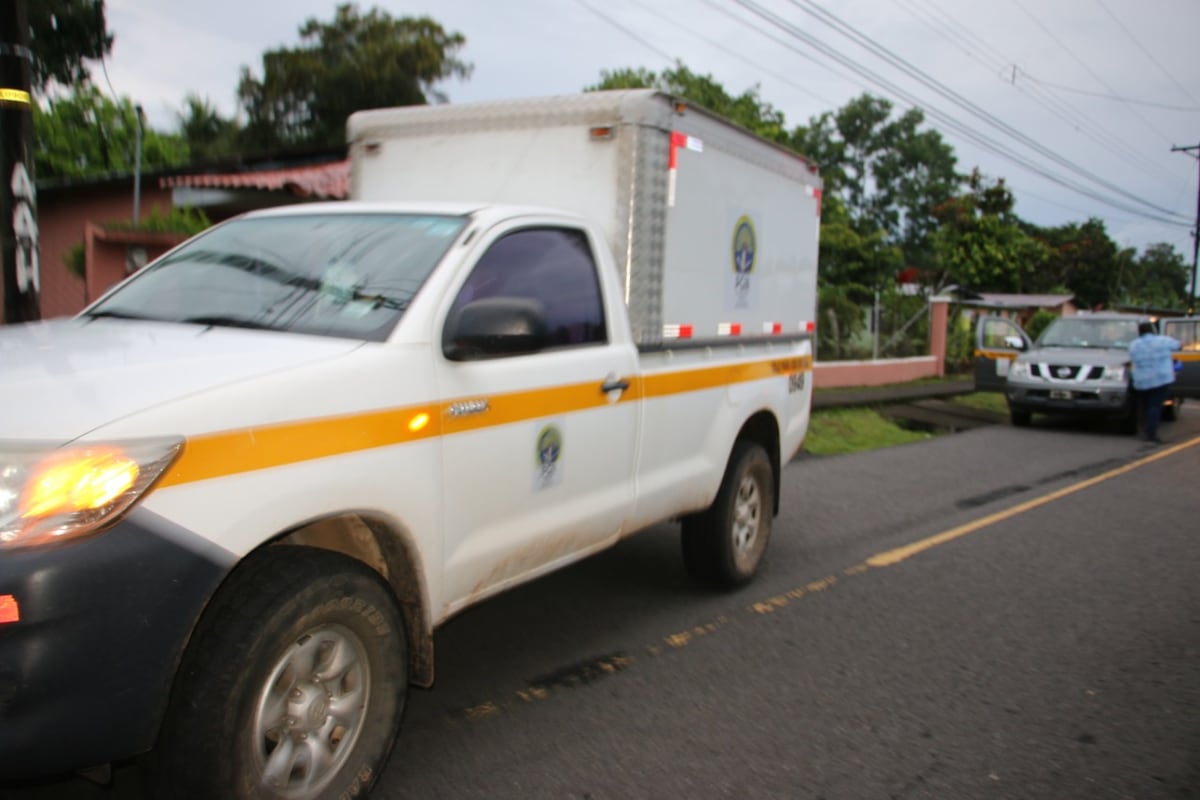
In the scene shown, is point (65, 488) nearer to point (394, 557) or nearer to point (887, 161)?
point (394, 557)

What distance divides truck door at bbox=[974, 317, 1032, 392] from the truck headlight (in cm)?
1569

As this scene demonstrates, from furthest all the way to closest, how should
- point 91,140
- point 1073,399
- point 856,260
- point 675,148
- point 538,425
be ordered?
point 856,260
point 91,140
point 1073,399
point 675,148
point 538,425

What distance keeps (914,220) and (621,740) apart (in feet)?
238

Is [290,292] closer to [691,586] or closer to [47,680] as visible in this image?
[47,680]

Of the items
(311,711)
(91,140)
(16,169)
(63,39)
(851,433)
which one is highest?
(63,39)

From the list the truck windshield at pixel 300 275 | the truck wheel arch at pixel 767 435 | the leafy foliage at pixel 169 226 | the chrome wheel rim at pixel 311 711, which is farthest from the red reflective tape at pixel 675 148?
the leafy foliage at pixel 169 226

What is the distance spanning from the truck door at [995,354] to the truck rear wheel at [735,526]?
11.6 metres

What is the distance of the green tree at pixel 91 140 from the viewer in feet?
75.4

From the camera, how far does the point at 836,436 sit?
13.0 meters

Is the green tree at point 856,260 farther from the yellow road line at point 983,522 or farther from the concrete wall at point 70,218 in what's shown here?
the concrete wall at point 70,218

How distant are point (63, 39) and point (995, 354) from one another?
18.0 meters

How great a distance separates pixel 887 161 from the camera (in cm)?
Answer: 6919

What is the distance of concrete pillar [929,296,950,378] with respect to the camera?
75.9ft

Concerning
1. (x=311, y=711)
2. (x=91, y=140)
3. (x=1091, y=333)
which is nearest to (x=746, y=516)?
(x=311, y=711)
